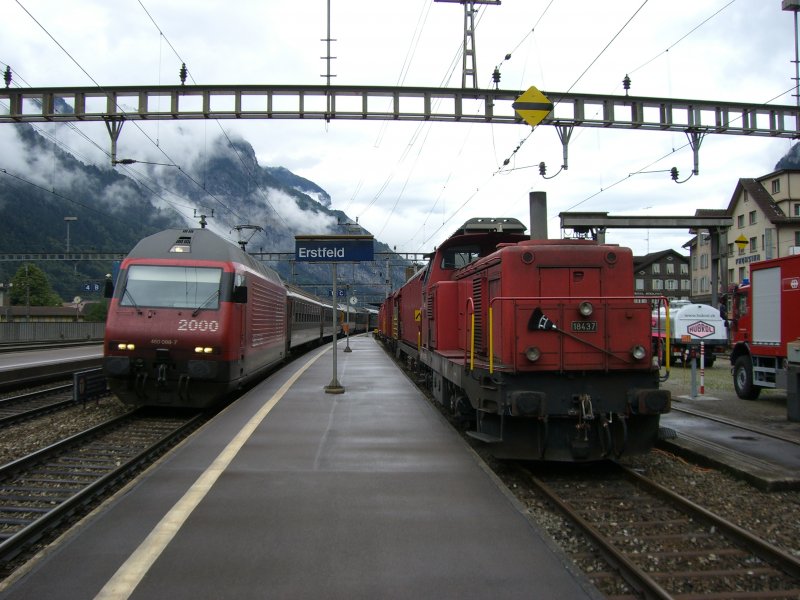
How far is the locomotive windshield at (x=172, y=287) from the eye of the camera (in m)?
9.46

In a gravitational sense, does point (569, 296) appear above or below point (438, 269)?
below

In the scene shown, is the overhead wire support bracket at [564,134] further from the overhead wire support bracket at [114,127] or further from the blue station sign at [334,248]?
the overhead wire support bracket at [114,127]

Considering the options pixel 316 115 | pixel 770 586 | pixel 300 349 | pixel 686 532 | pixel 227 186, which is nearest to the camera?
pixel 770 586

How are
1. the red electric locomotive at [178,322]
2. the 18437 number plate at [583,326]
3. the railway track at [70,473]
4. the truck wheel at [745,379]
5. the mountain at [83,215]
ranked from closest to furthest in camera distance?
the railway track at [70,473] < the 18437 number plate at [583,326] < the red electric locomotive at [178,322] < the truck wheel at [745,379] < the mountain at [83,215]

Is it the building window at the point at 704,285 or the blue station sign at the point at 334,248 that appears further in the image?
the building window at the point at 704,285

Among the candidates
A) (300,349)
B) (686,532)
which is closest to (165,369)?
(686,532)

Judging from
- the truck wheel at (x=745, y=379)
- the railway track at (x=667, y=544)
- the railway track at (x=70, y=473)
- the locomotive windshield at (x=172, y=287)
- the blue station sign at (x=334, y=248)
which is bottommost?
the railway track at (x=667, y=544)

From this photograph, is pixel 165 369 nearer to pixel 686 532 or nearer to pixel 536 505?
pixel 536 505

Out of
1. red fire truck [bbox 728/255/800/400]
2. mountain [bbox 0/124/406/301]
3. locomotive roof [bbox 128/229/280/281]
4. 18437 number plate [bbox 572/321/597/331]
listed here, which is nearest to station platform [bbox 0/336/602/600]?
18437 number plate [bbox 572/321/597/331]

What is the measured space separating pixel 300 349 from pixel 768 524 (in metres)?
24.1

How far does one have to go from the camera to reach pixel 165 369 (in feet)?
30.1

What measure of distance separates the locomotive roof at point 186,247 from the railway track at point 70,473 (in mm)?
2808

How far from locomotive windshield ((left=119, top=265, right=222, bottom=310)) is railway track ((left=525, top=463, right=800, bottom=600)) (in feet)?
20.0

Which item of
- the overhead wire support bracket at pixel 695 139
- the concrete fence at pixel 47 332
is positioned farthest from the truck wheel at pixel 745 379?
the concrete fence at pixel 47 332
